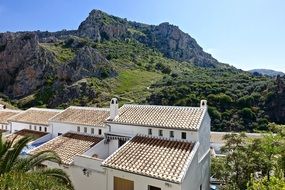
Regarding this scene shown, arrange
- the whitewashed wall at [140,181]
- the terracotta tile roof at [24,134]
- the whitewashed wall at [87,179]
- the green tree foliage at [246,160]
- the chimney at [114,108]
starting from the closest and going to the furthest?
the whitewashed wall at [140,181]
the whitewashed wall at [87,179]
the green tree foliage at [246,160]
the chimney at [114,108]
the terracotta tile roof at [24,134]

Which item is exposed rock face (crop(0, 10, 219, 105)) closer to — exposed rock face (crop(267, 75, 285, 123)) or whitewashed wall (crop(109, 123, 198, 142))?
exposed rock face (crop(267, 75, 285, 123))

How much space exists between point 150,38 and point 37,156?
6480 inches

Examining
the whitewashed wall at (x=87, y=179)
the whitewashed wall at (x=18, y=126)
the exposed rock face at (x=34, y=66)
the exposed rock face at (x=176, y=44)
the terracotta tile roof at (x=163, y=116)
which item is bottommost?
the whitewashed wall at (x=87, y=179)

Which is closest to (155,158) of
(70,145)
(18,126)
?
(70,145)

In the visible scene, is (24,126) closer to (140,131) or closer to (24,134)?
(24,134)

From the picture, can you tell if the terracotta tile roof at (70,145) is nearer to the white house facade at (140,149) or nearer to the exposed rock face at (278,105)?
the white house facade at (140,149)

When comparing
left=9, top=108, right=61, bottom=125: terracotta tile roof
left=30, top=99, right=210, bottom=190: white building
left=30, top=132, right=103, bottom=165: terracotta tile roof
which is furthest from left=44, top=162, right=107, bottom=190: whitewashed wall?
left=9, top=108, right=61, bottom=125: terracotta tile roof

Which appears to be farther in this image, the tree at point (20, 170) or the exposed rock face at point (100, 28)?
the exposed rock face at point (100, 28)

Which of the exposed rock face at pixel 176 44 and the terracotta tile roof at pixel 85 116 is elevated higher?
the exposed rock face at pixel 176 44

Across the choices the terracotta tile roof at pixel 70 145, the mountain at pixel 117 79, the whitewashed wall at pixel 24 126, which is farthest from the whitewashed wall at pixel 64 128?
the mountain at pixel 117 79

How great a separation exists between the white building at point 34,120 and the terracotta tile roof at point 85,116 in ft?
9.82

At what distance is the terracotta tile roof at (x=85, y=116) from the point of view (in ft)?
86.9

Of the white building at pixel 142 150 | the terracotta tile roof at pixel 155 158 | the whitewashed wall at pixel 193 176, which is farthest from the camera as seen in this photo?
the white building at pixel 142 150

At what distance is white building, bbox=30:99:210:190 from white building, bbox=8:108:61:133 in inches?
282
